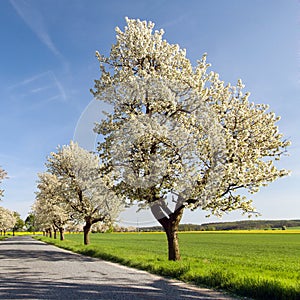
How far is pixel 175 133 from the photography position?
55.7 feet

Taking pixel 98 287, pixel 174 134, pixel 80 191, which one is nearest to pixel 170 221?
pixel 174 134

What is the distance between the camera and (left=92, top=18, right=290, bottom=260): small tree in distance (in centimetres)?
1661

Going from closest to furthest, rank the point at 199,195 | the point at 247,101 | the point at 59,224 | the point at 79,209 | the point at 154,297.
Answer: the point at 154,297 < the point at 199,195 < the point at 247,101 < the point at 79,209 < the point at 59,224

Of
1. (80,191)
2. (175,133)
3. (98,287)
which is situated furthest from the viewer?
(80,191)

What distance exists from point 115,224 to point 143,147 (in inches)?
1107

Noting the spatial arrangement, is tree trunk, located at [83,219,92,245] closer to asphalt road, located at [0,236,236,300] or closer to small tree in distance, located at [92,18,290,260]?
small tree in distance, located at [92,18,290,260]

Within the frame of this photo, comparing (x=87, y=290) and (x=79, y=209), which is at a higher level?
(x=79, y=209)

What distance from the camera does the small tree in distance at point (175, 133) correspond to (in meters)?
16.6

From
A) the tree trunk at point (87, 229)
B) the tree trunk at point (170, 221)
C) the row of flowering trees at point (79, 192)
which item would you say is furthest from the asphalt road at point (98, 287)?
the tree trunk at point (87, 229)

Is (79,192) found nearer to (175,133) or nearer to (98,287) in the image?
(175,133)

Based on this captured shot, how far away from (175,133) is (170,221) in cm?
519

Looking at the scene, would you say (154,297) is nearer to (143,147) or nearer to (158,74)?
(143,147)

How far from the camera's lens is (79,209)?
135ft

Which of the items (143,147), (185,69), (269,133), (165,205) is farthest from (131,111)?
(269,133)
